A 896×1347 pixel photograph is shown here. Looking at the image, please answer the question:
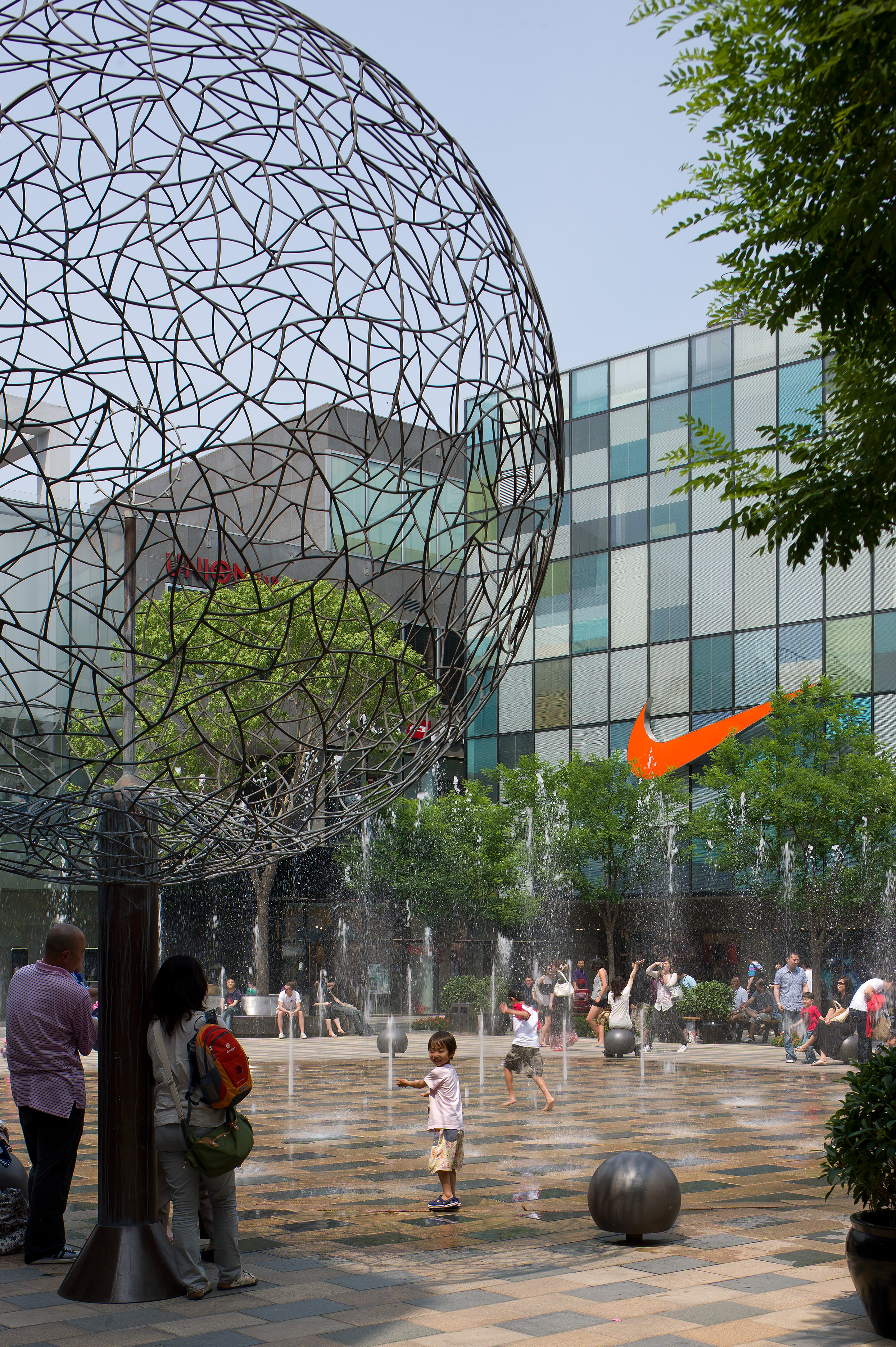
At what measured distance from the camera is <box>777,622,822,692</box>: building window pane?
35.2 meters

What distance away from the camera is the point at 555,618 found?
137 feet

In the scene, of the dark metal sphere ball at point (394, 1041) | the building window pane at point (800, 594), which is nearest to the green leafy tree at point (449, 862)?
the building window pane at point (800, 594)

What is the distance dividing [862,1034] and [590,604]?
22004 millimetres

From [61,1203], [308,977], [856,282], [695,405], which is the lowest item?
[308,977]

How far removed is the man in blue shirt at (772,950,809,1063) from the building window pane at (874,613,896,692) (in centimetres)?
1306

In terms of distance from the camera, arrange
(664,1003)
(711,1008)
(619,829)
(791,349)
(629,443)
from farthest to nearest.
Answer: (629,443)
(791,349)
(619,829)
(711,1008)
(664,1003)

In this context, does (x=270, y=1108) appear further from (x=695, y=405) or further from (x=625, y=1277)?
(x=695, y=405)

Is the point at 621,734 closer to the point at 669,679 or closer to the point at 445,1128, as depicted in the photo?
the point at 669,679

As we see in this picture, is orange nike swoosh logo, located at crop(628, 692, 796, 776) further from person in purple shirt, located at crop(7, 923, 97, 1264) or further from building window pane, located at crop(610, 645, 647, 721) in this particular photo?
person in purple shirt, located at crop(7, 923, 97, 1264)

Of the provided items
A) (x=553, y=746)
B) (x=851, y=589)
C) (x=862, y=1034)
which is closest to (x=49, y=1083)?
(x=862, y=1034)

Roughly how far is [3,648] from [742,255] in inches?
653

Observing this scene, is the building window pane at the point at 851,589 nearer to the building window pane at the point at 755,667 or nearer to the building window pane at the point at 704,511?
the building window pane at the point at 755,667

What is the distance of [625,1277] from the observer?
22.5 feet

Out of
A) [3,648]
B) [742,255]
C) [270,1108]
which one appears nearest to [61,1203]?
[742,255]
